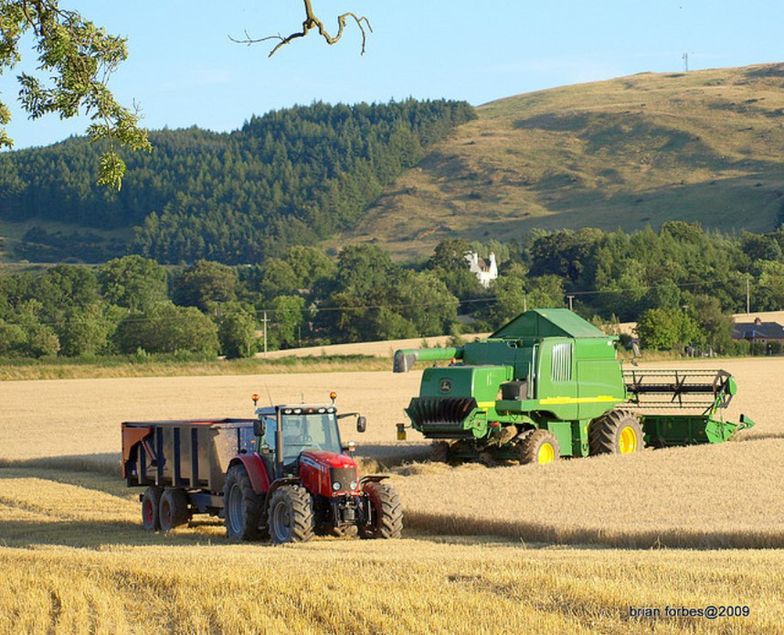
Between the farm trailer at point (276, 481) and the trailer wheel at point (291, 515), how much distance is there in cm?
1

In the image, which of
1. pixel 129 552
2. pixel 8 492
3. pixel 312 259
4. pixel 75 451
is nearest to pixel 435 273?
pixel 312 259

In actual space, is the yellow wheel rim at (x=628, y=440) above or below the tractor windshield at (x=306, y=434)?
below

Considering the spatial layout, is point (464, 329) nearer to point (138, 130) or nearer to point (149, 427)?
point (149, 427)

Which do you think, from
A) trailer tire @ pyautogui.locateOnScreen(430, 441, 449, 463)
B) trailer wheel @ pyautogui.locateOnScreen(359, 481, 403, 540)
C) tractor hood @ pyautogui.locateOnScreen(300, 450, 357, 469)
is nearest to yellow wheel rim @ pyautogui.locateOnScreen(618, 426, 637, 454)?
trailer tire @ pyautogui.locateOnScreen(430, 441, 449, 463)

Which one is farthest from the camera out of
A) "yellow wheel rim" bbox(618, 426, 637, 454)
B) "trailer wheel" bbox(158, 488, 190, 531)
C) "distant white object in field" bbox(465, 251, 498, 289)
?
"distant white object in field" bbox(465, 251, 498, 289)

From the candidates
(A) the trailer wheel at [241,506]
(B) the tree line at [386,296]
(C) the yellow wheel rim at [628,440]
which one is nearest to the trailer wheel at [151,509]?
(A) the trailer wheel at [241,506]

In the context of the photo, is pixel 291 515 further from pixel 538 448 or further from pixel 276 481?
pixel 538 448

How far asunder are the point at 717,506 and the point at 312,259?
132560mm

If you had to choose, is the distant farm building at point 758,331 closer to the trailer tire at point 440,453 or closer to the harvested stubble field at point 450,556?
the harvested stubble field at point 450,556

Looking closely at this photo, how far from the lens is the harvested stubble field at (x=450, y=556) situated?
12.1 metres

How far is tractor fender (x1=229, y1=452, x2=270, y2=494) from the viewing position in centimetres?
1886

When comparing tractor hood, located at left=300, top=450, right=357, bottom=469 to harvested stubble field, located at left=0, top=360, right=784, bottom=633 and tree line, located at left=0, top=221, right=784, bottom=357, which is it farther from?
tree line, located at left=0, top=221, right=784, bottom=357

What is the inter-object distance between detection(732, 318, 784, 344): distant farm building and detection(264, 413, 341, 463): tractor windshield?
3059 inches

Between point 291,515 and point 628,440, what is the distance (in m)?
12.3
